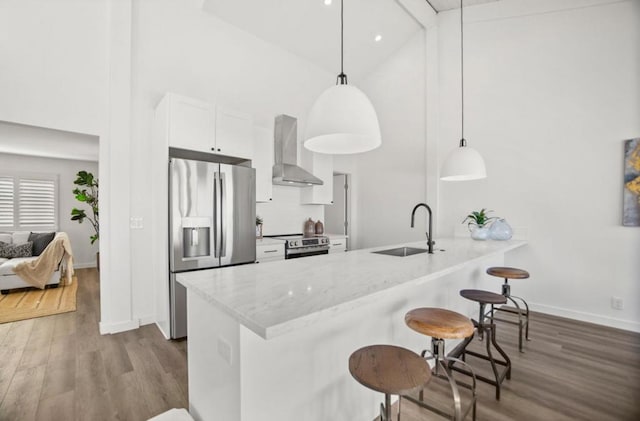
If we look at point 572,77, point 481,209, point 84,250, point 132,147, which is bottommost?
point 84,250

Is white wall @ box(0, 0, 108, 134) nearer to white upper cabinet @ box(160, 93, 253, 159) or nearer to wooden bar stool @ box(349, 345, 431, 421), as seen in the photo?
white upper cabinet @ box(160, 93, 253, 159)

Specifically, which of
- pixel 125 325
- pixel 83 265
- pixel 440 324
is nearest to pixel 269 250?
pixel 125 325

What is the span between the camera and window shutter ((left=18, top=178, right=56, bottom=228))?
588 cm

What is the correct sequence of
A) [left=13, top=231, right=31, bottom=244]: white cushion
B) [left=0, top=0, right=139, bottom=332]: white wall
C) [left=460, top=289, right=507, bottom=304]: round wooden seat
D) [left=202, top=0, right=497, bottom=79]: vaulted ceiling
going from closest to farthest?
[left=460, top=289, right=507, bottom=304]: round wooden seat
[left=0, top=0, right=139, bottom=332]: white wall
[left=202, top=0, right=497, bottom=79]: vaulted ceiling
[left=13, top=231, right=31, bottom=244]: white cushion

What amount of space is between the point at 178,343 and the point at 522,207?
4.34m

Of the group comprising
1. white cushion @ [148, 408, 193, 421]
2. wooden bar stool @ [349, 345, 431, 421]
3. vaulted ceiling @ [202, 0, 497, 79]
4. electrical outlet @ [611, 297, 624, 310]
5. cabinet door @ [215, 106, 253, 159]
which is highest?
vaulted ceiling @ [202, 0, 497, 79]

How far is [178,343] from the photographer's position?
2834 mm

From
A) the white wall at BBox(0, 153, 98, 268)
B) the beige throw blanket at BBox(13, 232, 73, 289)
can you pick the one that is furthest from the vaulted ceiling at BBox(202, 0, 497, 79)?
the white wall at BBox(0, 153, 98, 268)

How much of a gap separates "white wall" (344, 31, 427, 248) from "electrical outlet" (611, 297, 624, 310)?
228 cm

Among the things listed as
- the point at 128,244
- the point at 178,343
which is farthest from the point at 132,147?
the point at 178,343

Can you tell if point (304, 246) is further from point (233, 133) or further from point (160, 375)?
point (160, 375)

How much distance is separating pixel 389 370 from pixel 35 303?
4953mm

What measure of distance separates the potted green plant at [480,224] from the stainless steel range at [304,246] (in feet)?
6.55

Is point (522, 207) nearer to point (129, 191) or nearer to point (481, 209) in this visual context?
point (481, 209)
